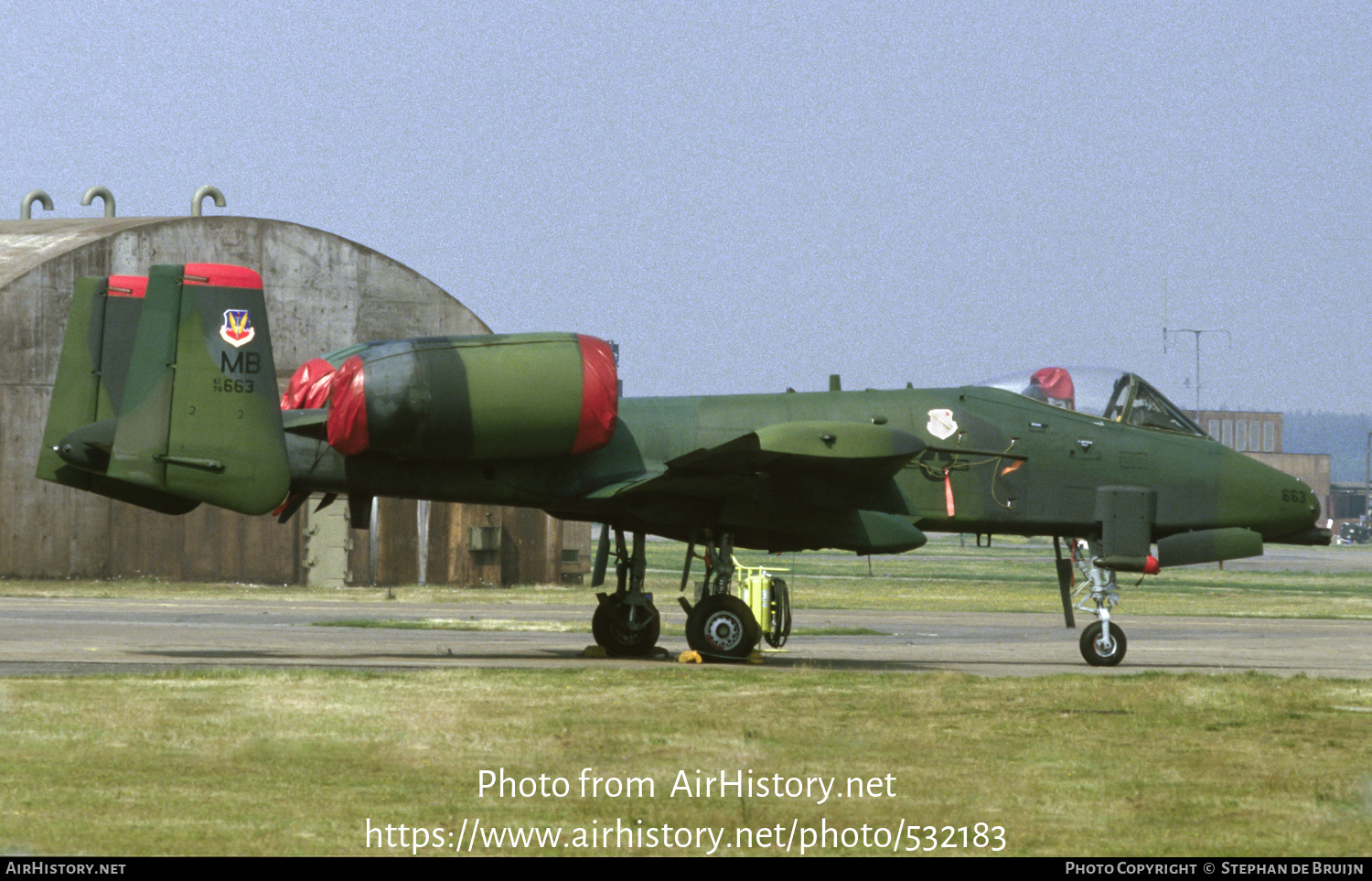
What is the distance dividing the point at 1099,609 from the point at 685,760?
10.7 m

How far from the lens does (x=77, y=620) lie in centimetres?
2644

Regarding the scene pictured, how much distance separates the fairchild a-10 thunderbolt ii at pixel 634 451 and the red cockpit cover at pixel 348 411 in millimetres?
23

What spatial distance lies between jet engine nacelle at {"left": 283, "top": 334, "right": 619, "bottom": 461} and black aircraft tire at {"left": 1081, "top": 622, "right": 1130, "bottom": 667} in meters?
6.98

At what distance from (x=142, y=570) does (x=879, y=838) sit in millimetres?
35275

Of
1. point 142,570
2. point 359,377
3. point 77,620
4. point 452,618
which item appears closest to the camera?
point 359,377

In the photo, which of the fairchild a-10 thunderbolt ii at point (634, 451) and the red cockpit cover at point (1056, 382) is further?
the red cockpit cover at point (1056, 382)

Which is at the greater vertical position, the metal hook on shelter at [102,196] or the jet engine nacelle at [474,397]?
the metal hook on shelter at [102,196]

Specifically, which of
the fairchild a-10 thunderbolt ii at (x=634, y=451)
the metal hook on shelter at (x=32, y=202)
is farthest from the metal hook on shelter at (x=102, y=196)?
the fairchild a-10 thunderbolt ii at (x=634, y=451)

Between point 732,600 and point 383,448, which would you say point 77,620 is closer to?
point 383,448

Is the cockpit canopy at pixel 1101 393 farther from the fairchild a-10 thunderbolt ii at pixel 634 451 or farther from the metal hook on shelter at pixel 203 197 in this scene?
the metal hook on shelter at pixel 203 197

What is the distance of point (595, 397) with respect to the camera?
18.8 metres

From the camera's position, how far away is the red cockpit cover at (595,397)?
740 inches

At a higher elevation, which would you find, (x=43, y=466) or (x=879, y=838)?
(x=43, y=466)
